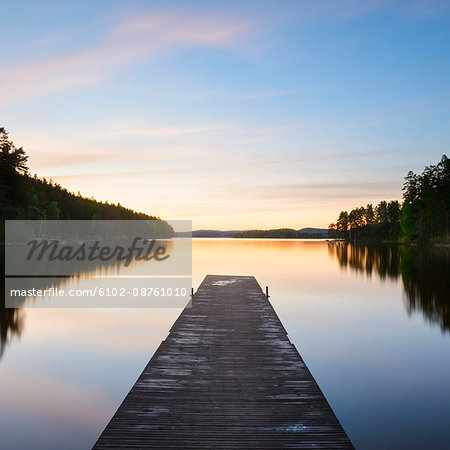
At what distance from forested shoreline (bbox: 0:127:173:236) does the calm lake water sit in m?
29.1

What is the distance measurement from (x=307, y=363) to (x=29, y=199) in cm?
4573

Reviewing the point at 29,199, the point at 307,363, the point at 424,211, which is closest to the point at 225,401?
the point at 307,363

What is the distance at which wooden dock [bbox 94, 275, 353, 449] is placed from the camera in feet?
17.1

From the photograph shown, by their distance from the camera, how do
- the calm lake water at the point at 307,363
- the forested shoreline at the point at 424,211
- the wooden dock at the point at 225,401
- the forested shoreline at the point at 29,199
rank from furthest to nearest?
the forested shoreline at the point at 424,211 → the forested shoreline at the point at 29,199 → the calm lake water at the point at 307,363 → the wooden dock at the point at 225,401

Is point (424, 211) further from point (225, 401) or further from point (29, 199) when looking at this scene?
point (225, 401)

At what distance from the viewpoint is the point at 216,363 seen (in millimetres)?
8477

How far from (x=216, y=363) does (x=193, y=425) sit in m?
2.92

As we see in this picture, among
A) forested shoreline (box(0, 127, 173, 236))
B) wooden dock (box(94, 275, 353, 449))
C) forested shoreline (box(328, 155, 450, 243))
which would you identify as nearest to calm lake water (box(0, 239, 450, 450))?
wooden dock (box(94, 275, 353, 449))

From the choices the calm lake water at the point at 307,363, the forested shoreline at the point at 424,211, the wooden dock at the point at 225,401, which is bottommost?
the calm lake water at the point at 307,363

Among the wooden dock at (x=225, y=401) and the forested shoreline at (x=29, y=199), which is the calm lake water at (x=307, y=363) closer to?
the wooden dock at (x=225, y=401)

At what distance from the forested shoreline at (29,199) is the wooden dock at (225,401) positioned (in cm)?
3939

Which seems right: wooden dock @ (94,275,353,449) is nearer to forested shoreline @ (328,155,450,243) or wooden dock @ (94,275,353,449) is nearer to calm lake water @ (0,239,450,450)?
calm lake water @ (0,239,450,450)

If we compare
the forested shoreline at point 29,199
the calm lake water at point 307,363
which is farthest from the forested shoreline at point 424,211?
the forested shoreline at point 29,199

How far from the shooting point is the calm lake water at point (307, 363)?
293 inches
